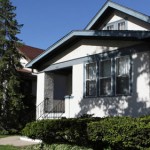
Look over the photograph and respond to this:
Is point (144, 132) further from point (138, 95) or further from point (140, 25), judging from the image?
point (140, 25)

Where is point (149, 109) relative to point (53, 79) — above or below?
below

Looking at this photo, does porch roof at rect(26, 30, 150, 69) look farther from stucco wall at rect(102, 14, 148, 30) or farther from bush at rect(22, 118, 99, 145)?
bush at rect(22, 118, 99, 145)

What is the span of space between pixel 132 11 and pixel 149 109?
485 centimetres

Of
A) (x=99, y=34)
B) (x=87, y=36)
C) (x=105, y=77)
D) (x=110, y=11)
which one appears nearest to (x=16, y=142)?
(x=105, y=77)

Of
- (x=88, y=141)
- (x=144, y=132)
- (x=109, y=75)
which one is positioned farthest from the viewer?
(x=109, y=75)

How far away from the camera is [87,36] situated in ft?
51.8

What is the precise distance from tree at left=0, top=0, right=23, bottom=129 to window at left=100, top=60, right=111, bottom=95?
607cm

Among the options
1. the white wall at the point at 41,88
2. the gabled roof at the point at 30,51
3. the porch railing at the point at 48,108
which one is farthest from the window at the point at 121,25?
the gabled roof at the point at 30,51

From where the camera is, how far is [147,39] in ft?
43.6

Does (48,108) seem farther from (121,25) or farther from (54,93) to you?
(121,25)

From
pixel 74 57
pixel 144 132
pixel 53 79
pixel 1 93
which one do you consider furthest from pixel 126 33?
pixel 1 93

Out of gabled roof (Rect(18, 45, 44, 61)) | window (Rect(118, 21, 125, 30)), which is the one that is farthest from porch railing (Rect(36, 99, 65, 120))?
gabled roof (Rect(18, 45, 44, 61))

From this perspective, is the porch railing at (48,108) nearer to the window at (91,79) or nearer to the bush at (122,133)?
the window at (91,79)

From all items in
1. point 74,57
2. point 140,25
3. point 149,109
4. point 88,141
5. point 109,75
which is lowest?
point 88,141
